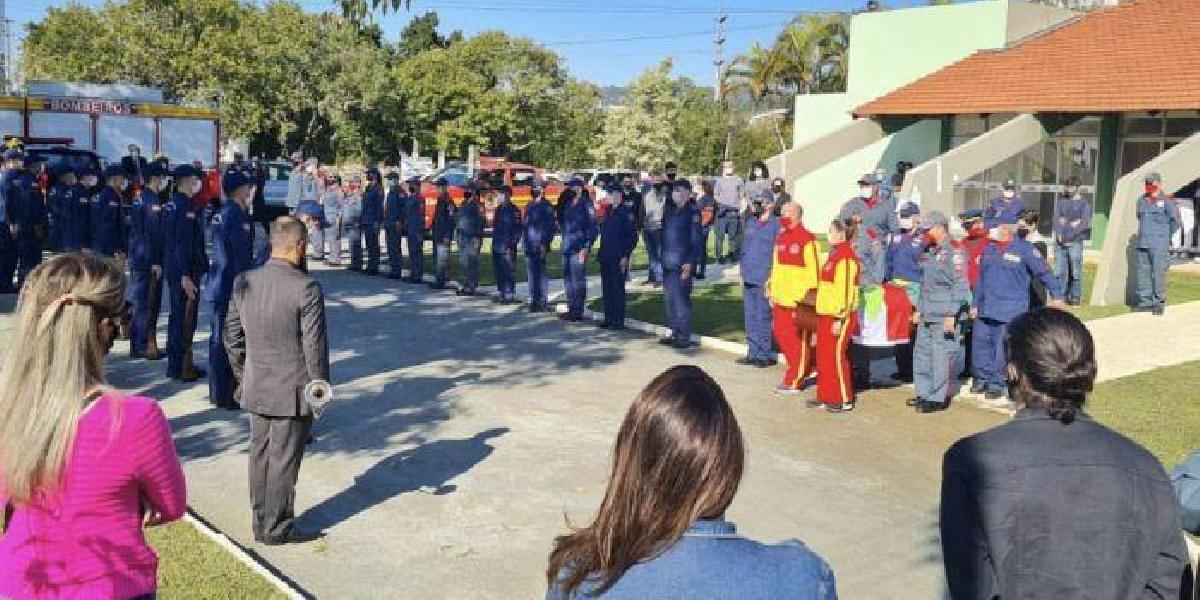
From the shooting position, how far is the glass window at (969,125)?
988 inches

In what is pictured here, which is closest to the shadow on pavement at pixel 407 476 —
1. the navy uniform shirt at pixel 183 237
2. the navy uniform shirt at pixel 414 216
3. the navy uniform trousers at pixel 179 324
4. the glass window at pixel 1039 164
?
the navy uniform trousers at pixel 179 324

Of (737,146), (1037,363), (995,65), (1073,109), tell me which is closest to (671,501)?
(1037,363)

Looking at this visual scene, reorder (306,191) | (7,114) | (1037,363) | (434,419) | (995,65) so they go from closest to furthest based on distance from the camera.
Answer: (1037,363), (434,419), (306,191), (7,114), (995,65)

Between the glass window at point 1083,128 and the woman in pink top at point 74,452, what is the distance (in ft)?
76.9

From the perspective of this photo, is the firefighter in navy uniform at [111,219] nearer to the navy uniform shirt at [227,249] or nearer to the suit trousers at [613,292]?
the navy uniform shirt at [227,249]

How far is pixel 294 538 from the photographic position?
627cm

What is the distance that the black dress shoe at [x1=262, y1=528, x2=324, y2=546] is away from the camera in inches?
245

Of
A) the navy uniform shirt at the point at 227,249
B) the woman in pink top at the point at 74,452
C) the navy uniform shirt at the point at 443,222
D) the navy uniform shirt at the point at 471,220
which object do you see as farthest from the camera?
the navy uniform shirt at the point at 443,222

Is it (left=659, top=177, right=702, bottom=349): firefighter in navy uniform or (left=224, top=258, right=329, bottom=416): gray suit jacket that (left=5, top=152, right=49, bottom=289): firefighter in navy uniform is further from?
(left=224, top=258, right=329, bottom=416): gray suit jacket

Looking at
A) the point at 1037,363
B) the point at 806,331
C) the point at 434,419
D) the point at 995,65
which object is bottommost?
the point at 434,419

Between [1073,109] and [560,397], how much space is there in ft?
52.8

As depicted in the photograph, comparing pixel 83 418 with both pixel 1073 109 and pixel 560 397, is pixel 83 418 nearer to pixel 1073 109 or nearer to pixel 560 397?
pixel 560 397

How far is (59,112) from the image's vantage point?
24.5 meters

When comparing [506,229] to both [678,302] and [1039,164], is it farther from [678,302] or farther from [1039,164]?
[1039,164]
